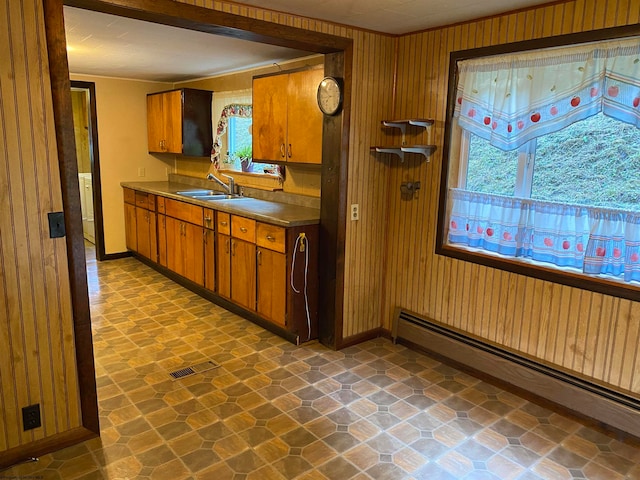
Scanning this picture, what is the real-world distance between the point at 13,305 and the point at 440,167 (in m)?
2.60

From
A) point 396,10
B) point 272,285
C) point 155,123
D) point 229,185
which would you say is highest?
point 396,10

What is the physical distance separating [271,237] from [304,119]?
3.19 ft

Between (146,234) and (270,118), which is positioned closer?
(270,118)

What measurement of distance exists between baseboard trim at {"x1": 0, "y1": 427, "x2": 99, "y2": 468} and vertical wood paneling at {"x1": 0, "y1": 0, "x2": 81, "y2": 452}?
3cm

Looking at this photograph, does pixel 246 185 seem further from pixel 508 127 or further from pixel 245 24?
pixel 508 127

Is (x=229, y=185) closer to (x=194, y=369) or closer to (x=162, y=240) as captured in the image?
(x=162, y=240)

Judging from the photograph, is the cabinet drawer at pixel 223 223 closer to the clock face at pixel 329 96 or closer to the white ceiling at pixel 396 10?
the clock face at pixel 329 96

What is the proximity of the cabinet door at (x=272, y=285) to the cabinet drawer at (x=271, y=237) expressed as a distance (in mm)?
45

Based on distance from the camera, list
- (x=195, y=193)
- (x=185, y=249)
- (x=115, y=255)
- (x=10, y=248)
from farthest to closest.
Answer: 1. (x=115, y=255)
2. (x=195, y=193)
3. (x=185, y=249)
4. (x=10, y=248)

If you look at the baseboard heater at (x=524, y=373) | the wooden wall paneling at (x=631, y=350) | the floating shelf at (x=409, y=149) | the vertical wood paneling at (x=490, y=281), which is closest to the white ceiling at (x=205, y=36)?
the vertical wood paneling at (x=490, y=281)

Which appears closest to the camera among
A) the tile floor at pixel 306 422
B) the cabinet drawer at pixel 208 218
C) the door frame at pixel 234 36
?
the door frame at pixel 234 36

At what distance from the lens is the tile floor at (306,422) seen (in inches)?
88.2

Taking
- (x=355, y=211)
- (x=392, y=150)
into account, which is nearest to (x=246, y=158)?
(x=355, y=211)

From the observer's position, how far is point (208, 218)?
4305 millimetres
